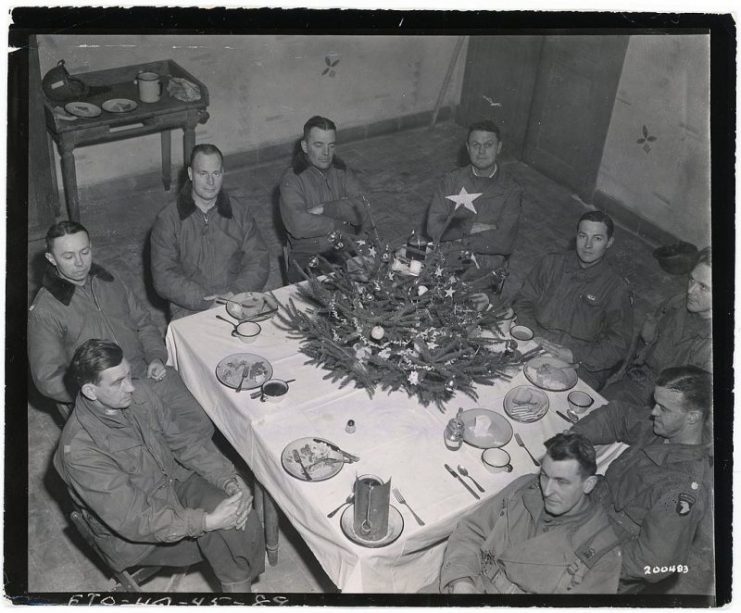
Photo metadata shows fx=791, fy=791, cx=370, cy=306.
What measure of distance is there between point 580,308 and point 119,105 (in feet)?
15.0

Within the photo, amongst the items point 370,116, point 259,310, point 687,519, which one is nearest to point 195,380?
point 259,310

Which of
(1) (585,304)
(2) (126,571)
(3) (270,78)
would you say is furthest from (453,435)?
(3) (270,78)

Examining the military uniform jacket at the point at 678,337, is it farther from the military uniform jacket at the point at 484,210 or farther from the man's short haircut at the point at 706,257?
the military uniform jacket at the point at 484,210

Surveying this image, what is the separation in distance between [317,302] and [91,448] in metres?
1.69

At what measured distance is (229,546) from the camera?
13.5ft

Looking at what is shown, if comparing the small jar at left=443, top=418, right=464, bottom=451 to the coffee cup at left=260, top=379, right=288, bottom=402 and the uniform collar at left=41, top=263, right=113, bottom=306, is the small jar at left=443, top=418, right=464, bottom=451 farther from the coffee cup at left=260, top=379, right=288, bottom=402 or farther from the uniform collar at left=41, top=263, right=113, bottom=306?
the uniform collar at left=41, top=263, right=113, bottom=306

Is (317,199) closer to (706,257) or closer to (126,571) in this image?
(706,257)

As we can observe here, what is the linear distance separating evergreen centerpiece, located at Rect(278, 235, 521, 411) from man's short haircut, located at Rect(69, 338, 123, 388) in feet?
3.87

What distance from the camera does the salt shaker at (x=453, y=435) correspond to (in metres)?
4.12

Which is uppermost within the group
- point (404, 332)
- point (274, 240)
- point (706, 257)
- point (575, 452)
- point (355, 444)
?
point (706, 257)

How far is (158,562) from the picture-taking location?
4.12m

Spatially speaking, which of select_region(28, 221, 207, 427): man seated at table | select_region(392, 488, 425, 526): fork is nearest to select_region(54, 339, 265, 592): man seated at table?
select_region(28, 221, 207, 427): man seated at table

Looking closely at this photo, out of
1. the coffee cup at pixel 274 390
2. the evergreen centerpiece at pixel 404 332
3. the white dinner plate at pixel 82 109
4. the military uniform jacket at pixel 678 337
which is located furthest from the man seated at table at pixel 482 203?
the white dinner plate at pixel 82 109

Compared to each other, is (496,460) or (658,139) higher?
(658,139)
